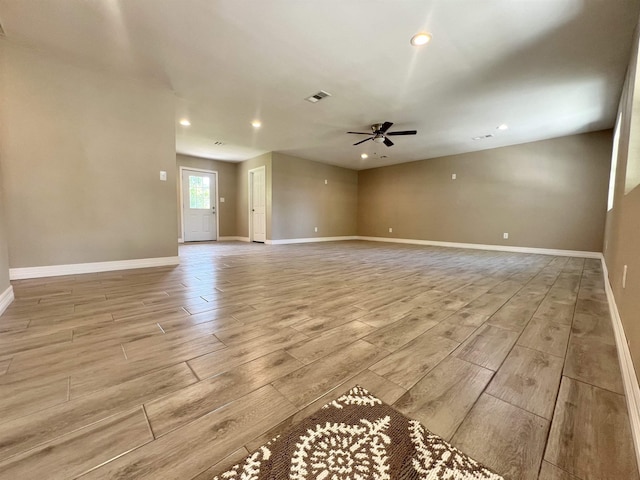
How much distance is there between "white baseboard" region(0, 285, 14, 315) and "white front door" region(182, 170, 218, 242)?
5298 millimetres

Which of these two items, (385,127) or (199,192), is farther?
(199,192)

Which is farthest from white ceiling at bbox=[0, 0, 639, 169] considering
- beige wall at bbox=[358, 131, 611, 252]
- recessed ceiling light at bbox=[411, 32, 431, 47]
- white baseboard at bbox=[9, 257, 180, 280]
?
white baseboard at bbox=[9, 257, 180, 280]

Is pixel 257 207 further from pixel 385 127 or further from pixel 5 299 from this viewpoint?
pixel 5 299

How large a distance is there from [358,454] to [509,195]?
6.92 m

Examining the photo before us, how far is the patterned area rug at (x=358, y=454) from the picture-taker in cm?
72

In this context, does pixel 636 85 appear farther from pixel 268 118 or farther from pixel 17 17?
pixel 17 17

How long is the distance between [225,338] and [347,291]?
1.33m

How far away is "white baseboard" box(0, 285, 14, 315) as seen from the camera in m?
1.93

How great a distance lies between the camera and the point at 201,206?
7.57 m

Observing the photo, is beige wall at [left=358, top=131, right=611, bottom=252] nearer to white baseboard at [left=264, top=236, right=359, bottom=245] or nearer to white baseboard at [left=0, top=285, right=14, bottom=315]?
white baseboard at [left=264, top=236, right=359, bottom=245]

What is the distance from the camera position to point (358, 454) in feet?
2.59

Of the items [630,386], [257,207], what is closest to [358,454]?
[630,386]

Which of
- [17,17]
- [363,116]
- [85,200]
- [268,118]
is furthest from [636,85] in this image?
[85,200]

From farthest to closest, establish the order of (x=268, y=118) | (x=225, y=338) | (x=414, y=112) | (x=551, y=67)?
(x=268, y=118) → (x=414, y=112) → (x=551, y=67) → (x=225, y=338)
